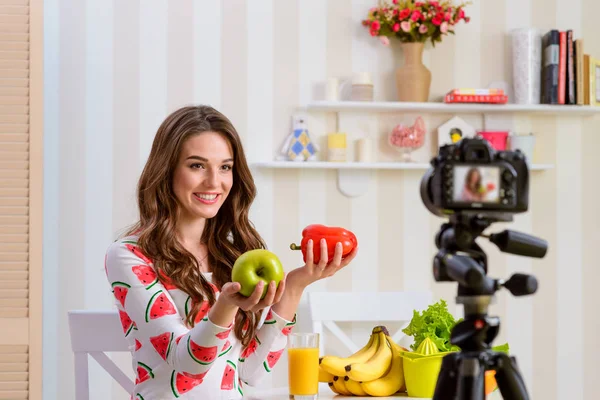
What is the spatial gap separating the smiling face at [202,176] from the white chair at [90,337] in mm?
419

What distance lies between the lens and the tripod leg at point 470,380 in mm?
1031

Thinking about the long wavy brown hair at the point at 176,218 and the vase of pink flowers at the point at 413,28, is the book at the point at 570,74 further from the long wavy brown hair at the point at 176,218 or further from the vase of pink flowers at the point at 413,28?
the long wavy brown hair at the point at 176,218

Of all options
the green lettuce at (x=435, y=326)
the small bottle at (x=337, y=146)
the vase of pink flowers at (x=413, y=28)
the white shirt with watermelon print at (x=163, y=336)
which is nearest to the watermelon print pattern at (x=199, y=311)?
the white shirt with watermelon print at (x=163, y=336)

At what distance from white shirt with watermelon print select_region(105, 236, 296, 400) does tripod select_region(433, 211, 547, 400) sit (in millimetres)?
744

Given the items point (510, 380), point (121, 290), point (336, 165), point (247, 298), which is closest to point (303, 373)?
point (247, 298)

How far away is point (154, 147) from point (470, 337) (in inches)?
45.8

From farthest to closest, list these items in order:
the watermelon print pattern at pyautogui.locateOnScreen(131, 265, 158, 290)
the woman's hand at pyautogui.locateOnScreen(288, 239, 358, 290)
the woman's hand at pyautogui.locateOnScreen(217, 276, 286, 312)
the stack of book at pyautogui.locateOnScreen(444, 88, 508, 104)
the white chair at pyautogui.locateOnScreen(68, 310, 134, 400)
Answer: the stack of book at pyautogui.locateOnScreen(444, 88, 508, 104)
the white chair at pyautogui.locateOnScreen(68, 310, 134, 400)
the watermelon print pattern at pyautogui.locateOnScreen(131, 265, 158, 290)
the woman's hand at pyautogui.locateOnScreen(288, 239, 358, 290)
the woman's hand at pyautogui.locateOnScreen(217, 276, 286, 312)

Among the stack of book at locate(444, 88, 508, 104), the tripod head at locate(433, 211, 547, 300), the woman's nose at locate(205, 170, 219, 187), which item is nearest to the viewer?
the tripod head at locate(433, 211, 547, 300)

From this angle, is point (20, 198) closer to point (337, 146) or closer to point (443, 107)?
point (337, 146)

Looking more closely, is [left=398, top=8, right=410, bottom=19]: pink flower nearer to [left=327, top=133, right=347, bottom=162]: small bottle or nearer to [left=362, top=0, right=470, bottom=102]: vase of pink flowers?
[left=362, top=0, right=470, bottom=102]: vase of pink flowers

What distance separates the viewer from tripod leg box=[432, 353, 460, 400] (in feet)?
3.42

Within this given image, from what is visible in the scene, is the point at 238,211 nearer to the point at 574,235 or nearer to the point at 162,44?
the point at 162,44

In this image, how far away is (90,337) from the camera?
7.16ft

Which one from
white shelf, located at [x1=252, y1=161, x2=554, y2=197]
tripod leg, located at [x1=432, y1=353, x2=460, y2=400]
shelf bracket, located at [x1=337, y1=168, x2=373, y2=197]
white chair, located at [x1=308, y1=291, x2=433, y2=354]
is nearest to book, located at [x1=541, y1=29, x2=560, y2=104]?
white shelf, located at [x1=252, y1=161, x2=554, y2=197]
